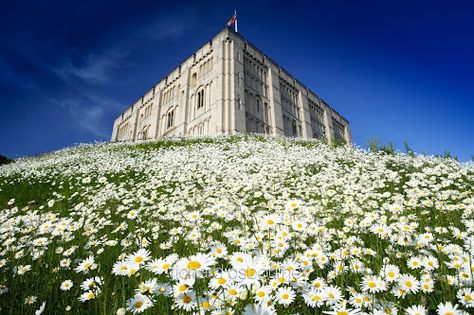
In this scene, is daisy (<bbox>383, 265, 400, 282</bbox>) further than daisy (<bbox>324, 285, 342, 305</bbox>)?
Yes

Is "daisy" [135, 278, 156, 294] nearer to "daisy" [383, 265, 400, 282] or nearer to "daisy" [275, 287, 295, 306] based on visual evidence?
"daisy" [275, 287, 295, 306]

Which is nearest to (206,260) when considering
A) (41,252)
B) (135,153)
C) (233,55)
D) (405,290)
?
(405,290)

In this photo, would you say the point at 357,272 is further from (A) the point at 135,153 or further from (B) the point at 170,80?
(B) the point at 170,80

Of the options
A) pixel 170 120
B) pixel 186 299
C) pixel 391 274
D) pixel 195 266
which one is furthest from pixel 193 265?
pixel 170 120

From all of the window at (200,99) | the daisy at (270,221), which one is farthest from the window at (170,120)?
the daisy at (270,221)

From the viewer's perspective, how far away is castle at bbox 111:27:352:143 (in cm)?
4116

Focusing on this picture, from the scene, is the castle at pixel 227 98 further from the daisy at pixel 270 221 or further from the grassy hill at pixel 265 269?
the daisy at pixel 270 221

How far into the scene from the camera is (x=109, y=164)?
1333 centimetres

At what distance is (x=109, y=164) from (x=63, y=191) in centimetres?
338

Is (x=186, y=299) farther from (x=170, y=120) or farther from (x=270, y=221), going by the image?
(x=170, y=120)

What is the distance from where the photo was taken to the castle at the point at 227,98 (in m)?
41.2

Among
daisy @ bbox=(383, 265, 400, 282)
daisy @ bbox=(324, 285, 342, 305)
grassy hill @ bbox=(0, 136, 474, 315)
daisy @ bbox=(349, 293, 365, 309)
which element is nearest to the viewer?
grassy hill @ bbox=(0, 136, 474, 315)

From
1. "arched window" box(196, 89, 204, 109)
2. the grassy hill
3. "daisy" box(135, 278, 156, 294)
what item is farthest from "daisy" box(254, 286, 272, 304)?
"arched window" box(196, 89, 204, 109)

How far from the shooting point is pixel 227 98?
4062cm
